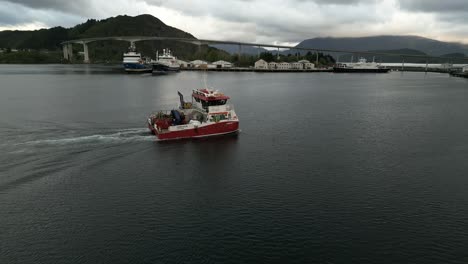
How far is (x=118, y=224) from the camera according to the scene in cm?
2483

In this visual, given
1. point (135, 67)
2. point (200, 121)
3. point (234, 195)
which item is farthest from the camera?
point (135, 67)

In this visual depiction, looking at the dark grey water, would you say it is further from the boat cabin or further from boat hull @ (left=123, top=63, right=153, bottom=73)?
boat hull @ (left=123, top=63, right=153, bottom=73)

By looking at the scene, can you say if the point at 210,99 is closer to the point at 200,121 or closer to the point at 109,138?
the point at 200,121

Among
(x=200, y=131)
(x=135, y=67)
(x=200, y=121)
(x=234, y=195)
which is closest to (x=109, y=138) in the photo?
(x=200, y=131)

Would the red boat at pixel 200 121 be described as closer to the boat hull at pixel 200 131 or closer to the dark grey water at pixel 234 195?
the boat hull at pixel 200 131

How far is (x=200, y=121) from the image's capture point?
50500 millimetres

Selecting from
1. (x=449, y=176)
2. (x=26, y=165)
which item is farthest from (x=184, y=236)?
Result: (x=449, y=176)

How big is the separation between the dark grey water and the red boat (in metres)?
2.08

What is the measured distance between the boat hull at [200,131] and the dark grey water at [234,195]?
1.71 m

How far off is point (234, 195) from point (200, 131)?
20.3m

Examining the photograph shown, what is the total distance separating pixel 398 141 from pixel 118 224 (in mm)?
39964

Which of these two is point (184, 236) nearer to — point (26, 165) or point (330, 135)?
point (26, 165)

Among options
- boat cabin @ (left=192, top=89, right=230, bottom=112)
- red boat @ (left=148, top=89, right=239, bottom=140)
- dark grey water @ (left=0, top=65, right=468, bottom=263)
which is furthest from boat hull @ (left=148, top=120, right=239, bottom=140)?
boat cabin @ (left=192, top=89, right=230, bottom=112)

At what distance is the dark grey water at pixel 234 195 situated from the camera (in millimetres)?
22078
